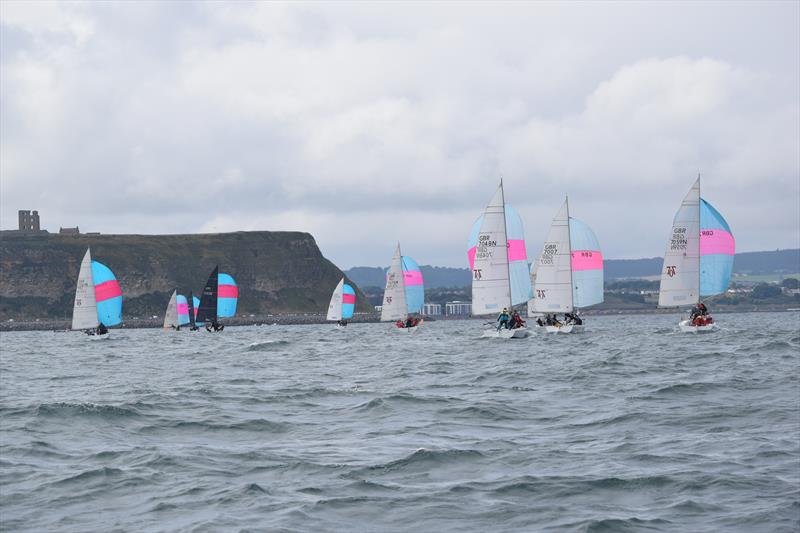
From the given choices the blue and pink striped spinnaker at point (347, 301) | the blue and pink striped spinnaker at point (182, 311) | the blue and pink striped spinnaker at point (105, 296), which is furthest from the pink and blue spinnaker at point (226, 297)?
the blue and pink striped spinnaker at point (105, 296)

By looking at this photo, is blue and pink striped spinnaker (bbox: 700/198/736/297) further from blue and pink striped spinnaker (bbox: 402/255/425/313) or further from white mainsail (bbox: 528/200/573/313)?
blue and pink striped spinnaker (bbox: 402/255/425/313)

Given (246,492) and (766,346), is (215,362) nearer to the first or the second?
(766,346)

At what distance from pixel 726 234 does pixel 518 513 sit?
158 feet

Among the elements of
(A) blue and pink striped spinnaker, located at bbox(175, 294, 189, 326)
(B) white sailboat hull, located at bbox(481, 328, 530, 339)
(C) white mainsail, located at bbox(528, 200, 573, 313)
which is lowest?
(B) white sailboat hull, located at bbox(481, 328, 530, 339)

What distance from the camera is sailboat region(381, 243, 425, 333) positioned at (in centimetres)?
7959

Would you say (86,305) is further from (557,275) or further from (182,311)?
(182,311)

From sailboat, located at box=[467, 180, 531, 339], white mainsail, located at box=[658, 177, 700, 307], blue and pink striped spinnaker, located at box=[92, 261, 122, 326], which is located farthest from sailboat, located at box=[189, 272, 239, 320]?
white mainsail, located at box=[658, 177, 700, 307]

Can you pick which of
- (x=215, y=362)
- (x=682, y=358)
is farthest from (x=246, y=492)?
(x=215, y=362)

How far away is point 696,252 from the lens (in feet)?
183

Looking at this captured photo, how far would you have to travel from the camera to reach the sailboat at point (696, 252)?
55.2 metres

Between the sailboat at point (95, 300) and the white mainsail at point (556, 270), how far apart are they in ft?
96.4

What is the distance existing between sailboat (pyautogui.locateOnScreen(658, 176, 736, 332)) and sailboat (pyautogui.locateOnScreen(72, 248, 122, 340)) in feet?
118

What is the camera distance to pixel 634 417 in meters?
17.1

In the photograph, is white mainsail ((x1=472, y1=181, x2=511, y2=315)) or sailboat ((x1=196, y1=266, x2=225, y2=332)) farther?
sailboat ((x1=196, y1=266, x2=225, y2=332))
